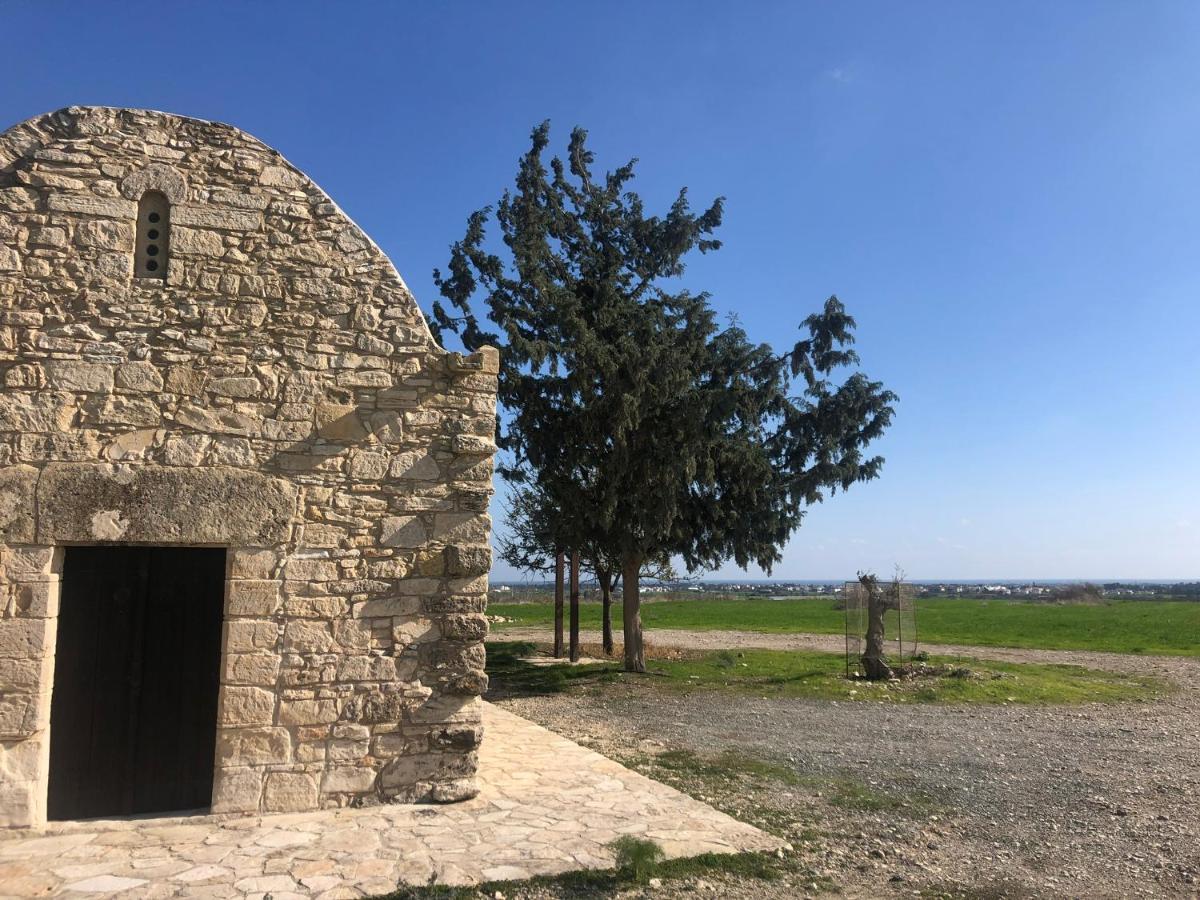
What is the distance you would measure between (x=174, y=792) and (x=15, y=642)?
5.78 feet

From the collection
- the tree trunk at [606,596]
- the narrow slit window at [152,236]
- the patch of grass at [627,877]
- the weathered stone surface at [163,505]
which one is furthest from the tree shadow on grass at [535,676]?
the narrow slit window at [152,236]

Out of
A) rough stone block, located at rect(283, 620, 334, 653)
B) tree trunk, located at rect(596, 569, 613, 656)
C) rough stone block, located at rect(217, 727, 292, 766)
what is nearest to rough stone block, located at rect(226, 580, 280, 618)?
rough stone block, located at rect(283, 620, 334, 653)

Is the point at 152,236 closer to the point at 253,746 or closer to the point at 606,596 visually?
the point at 253,746

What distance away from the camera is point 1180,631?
37219 millimetres

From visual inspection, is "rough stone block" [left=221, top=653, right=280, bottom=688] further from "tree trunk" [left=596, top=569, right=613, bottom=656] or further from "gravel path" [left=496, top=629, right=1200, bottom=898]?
"tree trunk" [left=596, top=569, right=613, bottom=656]

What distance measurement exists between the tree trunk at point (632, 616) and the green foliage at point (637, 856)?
11.8 meters

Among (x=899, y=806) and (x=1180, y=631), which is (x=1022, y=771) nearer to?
(x=899, y=806)

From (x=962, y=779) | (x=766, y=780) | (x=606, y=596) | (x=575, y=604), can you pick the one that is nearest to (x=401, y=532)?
(x=766, y=780)

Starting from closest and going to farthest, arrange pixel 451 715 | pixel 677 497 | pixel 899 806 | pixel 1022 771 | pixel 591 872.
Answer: pixel 591 872 → pixel 451 715 → pixel 899 806 → pixel 1022 771 → pixel 677 497

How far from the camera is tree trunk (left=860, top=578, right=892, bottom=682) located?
54.7ft

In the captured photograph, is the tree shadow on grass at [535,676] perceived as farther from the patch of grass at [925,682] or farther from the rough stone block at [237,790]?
the rough stone block at [237,790]

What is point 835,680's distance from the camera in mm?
16609

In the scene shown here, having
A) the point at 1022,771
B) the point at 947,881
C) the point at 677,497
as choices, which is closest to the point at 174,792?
the point at 947,881

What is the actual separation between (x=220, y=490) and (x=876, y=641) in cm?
1381
